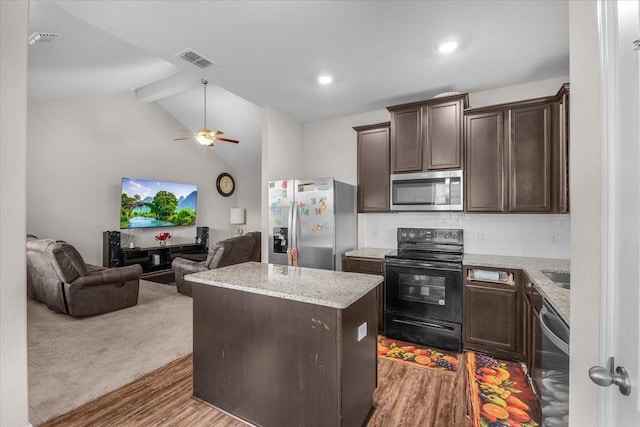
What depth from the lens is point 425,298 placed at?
119 inches

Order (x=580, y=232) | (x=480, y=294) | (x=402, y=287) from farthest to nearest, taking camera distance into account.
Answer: (x=402, y=287), (x=480, y=294), (x=580, y=232)

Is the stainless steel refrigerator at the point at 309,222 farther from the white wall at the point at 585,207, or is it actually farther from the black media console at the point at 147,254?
the black media console at the point at 147,254

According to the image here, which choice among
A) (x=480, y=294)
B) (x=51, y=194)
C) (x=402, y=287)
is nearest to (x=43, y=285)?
(x=51, y=194)

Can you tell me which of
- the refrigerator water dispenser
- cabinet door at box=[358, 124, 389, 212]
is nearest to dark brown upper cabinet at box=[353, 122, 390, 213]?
cabinet door at box=[358, 124, 389, 212]

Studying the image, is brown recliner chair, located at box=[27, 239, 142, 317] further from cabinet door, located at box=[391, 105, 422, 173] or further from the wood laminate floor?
cabinet door, located at box=[391, 105, 422, 173]

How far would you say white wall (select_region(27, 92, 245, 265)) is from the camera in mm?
4832

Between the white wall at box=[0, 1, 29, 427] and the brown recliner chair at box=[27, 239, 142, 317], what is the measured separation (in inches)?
93.4

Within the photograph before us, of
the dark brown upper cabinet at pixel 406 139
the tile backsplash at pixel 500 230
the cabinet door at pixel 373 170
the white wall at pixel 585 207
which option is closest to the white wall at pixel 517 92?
the dark brown upper cabinet at pixel 406 139

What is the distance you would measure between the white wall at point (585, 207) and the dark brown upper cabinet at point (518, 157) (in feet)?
6.72

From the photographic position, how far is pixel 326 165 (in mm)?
4438

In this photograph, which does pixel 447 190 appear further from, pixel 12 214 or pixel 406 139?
pixel 12 214

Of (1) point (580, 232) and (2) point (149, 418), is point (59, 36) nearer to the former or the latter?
(2) point (149, 418)

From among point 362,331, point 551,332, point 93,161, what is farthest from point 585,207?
point 93,161

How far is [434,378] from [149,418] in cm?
218
